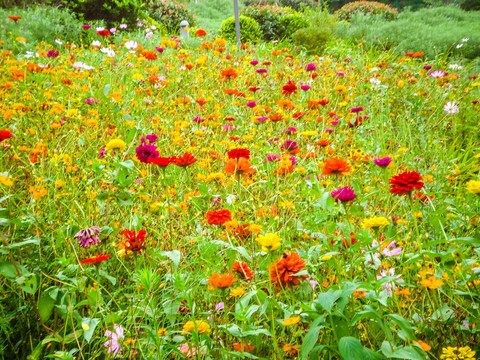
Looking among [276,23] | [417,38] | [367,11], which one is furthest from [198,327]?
[367,11]

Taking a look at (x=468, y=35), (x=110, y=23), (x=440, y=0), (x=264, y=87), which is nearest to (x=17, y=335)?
(x=264, y=87)

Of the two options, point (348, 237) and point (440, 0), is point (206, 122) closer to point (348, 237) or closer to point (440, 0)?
point (348, 237)

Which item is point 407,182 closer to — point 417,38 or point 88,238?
point 88,238

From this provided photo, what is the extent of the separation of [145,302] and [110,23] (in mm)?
7623

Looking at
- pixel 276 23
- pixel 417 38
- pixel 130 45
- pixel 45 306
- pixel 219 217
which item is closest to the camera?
pixel 45 306

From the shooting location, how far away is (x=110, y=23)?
737 centimetres

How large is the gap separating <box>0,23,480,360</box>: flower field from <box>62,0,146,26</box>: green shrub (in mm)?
4656

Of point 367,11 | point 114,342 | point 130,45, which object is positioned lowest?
point 114,342

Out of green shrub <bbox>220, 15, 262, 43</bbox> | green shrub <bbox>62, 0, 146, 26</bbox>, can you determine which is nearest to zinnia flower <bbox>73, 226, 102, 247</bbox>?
green shrub <bbox>62, 0, 146, 26</bbox>

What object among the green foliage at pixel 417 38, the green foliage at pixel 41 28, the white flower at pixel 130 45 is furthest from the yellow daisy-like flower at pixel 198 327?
the green foliage at pixel 417 38

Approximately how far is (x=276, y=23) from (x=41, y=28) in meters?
6.26

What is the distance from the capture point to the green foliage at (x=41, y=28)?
4.93 m

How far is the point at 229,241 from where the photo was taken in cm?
112

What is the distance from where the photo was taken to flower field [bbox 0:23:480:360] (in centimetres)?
97
